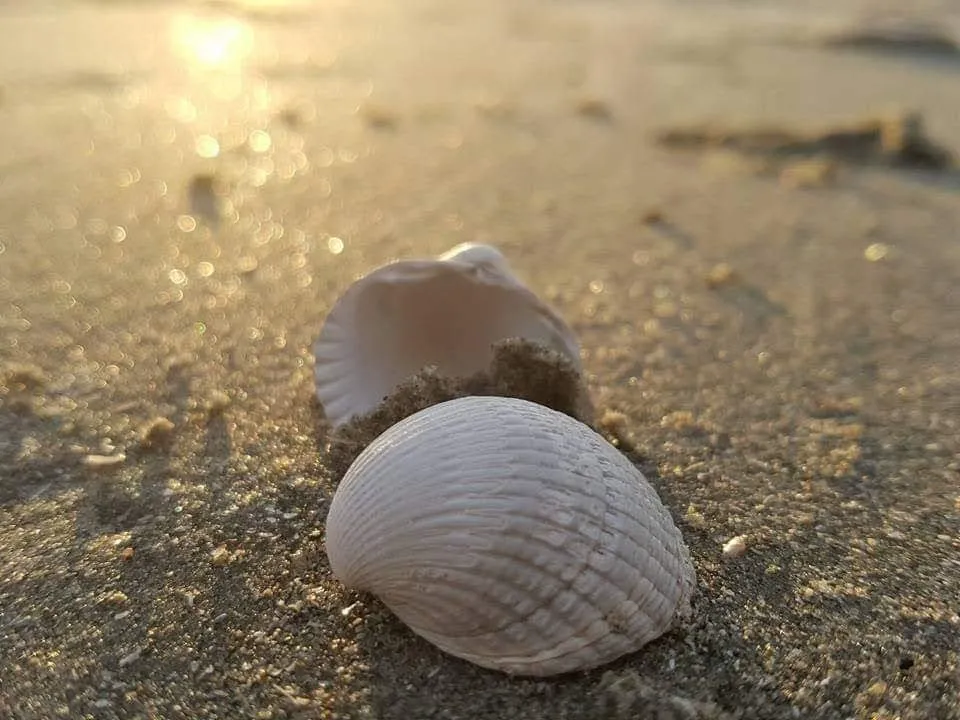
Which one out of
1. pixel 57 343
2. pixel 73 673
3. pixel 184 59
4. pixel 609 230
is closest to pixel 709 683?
pixel 73 673

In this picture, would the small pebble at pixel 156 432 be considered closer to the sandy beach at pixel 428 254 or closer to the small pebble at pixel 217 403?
the sandy beach at pixel 428 254

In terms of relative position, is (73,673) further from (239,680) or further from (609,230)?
(609,230)

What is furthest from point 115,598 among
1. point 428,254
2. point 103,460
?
point 428,254

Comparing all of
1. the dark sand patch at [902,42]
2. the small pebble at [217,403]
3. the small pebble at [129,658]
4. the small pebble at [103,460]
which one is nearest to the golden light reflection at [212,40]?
the small pebble at [217,403]

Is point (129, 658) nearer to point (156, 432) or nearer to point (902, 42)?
point (156, 432)

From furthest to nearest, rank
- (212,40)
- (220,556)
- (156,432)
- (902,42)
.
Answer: (902,42)
(212,40)
(156,432)
(220,556)

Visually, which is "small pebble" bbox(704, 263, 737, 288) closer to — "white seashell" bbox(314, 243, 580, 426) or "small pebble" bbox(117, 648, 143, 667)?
"white seashell" bbox(314, 243, 580, 426)
